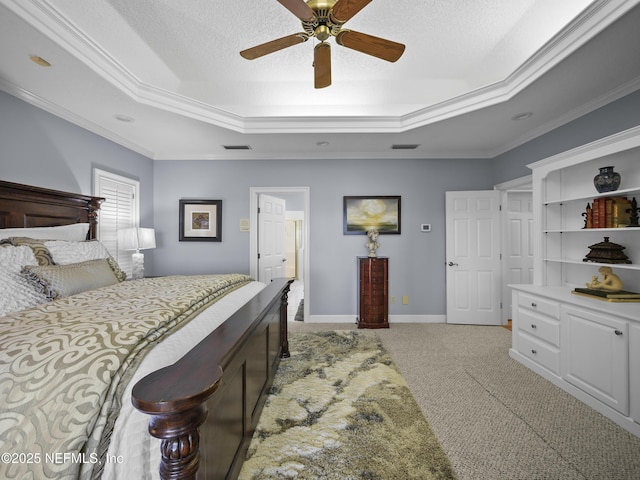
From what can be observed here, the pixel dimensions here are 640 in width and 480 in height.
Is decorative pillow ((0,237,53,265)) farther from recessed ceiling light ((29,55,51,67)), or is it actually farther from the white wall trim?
the white wall trim

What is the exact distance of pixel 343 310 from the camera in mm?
4168

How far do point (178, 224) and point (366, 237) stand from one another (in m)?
2.87

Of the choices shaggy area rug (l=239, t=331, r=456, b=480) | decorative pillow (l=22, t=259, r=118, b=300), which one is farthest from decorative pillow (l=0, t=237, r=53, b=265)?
shaggy area rug (l=239, t=331, r=456, b=480)

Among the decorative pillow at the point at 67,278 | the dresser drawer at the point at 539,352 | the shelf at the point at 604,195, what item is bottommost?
the dresser drawer at the point at 539,352

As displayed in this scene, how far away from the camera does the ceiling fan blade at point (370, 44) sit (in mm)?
1767

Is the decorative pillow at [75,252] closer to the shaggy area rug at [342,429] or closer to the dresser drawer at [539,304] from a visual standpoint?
the shaggy area rug at [342,429]

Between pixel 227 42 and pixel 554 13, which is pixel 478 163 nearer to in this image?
pixel 554 13

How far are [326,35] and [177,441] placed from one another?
2.16m

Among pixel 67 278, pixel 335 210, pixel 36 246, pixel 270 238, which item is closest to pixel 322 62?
pixel 67 278

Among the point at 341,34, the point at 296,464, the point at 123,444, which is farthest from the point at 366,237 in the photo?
the point at 123,444

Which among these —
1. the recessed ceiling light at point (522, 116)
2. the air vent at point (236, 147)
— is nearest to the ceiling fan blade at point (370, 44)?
the recessed ceiling light at point (522, 116)

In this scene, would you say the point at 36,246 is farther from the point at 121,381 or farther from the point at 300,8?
the point at 300,8

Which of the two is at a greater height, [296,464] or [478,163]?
[478,163]

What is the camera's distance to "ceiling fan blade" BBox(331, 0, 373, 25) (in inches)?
58.3
